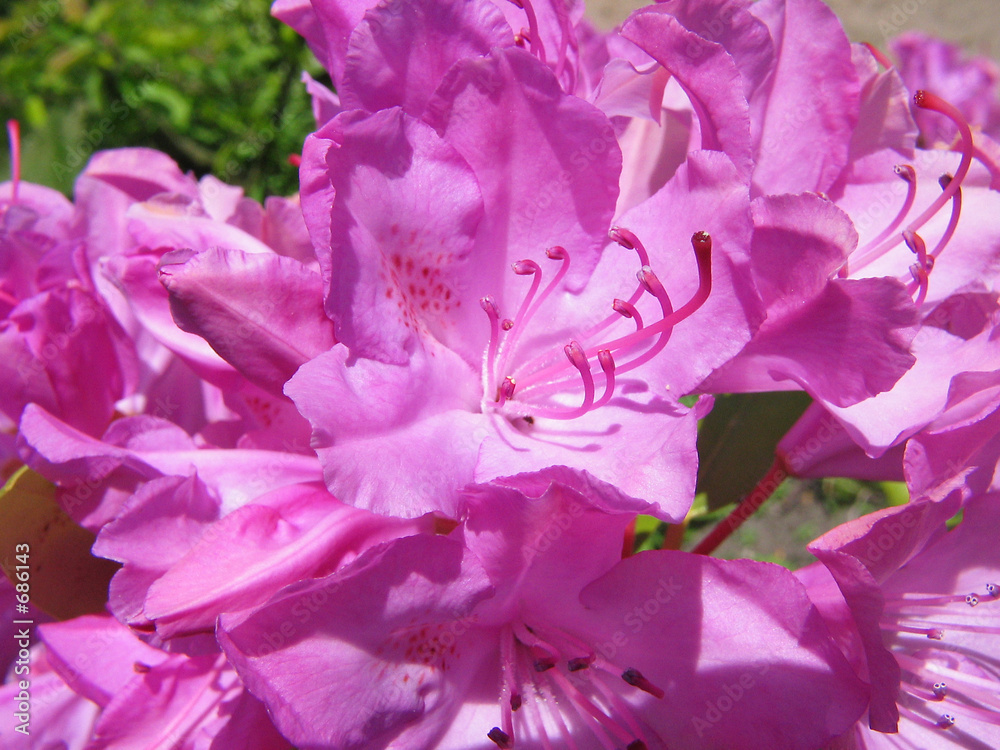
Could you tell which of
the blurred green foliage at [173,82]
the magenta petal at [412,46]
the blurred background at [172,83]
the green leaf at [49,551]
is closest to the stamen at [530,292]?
the magenta petal at [412,46]

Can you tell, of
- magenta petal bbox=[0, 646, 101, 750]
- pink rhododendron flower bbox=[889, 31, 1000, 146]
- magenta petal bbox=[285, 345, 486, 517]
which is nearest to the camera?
magenta petal bbox=[285, 345, 486, 517]

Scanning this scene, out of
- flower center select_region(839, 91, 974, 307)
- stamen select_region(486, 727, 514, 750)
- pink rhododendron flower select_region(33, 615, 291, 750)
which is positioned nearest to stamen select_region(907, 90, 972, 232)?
flower center select_region(839, 91, 974, 307)

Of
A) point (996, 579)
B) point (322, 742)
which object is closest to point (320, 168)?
point (322, 742)

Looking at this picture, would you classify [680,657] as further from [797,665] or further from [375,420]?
[375,420]

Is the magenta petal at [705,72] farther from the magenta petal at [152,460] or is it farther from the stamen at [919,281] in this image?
the magenta petal at [152,460]

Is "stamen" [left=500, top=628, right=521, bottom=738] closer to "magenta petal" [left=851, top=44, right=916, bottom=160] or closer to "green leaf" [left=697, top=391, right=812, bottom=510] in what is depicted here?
"green leaf" [left=697, top=391, right=812, bottom=510]

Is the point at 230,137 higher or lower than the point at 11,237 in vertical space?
lower

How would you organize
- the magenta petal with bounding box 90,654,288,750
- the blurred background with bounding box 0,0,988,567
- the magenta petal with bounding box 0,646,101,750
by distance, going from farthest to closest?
the blurred background with bounding box 0,0,988,567 < the magenta petal with bounding box 0,646,101,750 < the magenta petal with bounding box 90,654,288,750
